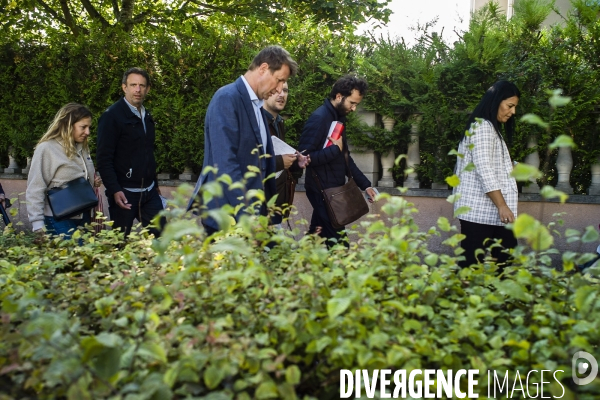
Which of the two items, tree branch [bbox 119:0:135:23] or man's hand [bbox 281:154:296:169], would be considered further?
tree branch [bbox 119:0:135:23]

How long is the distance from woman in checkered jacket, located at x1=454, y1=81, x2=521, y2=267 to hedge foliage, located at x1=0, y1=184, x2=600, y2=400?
181 cm

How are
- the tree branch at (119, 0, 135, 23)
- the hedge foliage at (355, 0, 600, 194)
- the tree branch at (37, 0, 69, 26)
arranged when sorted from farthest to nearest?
the tree branch at (37, 0, 69, 26) → the tree branch at (119, 0, 135, 23) → the hedge foliage at (355, 0, 600, 194)

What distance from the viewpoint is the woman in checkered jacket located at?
439 cm

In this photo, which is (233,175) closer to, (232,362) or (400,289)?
(400,289)

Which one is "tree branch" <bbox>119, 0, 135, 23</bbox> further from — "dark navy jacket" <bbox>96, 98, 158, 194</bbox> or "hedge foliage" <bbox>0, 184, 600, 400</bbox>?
"hedge foliage" <bbox>0, 184, 600, 400</bbox>

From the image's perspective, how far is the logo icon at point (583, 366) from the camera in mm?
1899

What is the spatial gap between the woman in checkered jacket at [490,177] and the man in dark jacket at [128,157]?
2.52 meters

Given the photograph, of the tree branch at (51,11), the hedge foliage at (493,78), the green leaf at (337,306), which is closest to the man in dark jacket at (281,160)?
the hedge foliage at (493,78)

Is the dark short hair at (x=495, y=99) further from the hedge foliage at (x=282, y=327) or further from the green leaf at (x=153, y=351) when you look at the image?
the green leaf at (x=153, y=351)

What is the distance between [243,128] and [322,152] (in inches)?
50.8

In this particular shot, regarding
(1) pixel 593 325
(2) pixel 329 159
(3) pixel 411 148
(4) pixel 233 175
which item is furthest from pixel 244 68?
(1) pixel 593 325

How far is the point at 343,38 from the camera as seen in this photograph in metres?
7.15

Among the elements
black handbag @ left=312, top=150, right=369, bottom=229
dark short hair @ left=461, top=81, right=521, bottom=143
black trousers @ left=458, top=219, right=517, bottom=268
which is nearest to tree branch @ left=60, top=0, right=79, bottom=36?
black handbag @ left=312, top=150, right=369, bottom=229

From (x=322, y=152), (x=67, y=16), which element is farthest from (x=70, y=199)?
(x=67, y=16)
